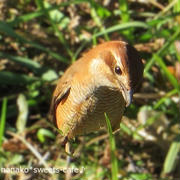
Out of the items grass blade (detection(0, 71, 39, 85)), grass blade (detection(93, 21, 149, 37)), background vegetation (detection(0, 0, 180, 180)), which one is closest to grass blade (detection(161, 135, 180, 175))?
background vegetation (detection(0, 0, 180, 180))

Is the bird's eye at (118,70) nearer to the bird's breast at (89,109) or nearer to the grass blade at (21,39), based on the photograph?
the bird's breast at (89,109)

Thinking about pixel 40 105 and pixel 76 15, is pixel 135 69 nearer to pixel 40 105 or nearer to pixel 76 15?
pixel 40 105

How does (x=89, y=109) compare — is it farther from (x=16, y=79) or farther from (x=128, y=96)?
(x=16, y=79)

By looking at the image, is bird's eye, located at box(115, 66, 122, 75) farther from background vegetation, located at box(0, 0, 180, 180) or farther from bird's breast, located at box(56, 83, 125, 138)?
background vegetation, located at box(0, 0, 180, 180)

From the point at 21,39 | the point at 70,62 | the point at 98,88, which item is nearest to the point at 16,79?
the point at 21,39

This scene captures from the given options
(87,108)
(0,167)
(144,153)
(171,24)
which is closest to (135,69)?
(87,108)
